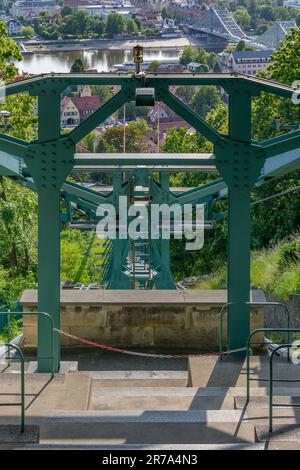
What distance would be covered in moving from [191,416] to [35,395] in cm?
166

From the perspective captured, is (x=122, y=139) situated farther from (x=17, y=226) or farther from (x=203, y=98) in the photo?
(x=17, y=226)

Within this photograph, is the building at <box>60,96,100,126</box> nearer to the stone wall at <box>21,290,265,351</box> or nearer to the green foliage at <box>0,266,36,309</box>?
the green foliage at <box>0,266,36,309</box>

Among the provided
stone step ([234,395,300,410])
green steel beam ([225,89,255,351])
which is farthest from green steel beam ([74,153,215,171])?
stone step ([234,395,300,410])

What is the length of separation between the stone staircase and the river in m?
133

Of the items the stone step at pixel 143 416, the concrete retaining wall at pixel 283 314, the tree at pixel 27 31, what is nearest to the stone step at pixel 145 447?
the stone step at pixel 143 416

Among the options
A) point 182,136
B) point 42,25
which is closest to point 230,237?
point 182,136

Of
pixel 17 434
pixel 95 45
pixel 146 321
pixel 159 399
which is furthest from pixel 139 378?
pixel 95 45

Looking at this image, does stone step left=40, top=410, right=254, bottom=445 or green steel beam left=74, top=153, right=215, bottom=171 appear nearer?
stone step left=40, top=410, right=254, bottom=445

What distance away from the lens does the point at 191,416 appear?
26.0 feet

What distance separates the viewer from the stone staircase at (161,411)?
728 centimetres

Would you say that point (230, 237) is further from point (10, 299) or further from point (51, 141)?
point (10, 299)

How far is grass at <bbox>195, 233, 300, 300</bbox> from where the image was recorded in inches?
542

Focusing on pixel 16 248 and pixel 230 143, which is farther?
pixel 16 248

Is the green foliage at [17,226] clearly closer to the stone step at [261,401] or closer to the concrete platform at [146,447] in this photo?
the stone step at [261,401]
